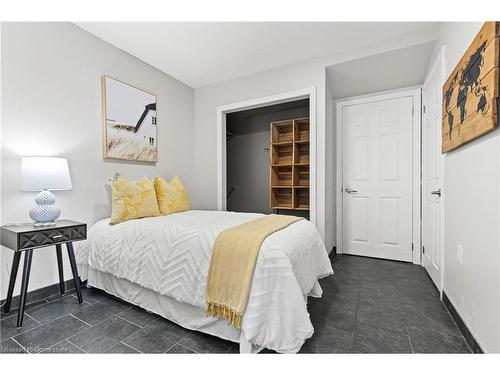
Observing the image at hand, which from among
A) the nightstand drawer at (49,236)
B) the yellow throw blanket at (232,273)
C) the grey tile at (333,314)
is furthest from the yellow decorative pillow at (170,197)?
the grey tile at (333,314)

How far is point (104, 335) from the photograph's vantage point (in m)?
1.55

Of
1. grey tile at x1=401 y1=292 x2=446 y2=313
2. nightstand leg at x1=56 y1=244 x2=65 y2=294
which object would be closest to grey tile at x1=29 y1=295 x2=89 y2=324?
nightstand leg at x1=56 y1=244 x2=65 y2=294

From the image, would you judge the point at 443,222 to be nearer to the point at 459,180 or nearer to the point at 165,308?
the point at 459,180

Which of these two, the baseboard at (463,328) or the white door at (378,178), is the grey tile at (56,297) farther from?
the white door at (378,178)

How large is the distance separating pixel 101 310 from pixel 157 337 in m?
0.66

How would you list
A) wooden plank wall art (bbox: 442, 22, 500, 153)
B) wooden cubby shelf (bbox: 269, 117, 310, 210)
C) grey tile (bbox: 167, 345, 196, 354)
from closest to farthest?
wooden plank wall art (bbox: 442, 22, 500, 153) < grey tile (bbox: 167, 345, 196, 354) < wooden cubby shelf (bbox: 269, 117, 310, 210)

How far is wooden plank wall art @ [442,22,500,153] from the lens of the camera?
1158 millimetres

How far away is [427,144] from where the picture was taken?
8.95 ft

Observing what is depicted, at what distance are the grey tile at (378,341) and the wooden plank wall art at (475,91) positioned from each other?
51.3 inches

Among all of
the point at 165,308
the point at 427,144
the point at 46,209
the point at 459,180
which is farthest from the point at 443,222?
the point at 46,209

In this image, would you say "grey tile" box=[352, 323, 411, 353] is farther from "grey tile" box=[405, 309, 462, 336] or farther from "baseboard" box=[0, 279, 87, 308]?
"baseboard" box=[0, 279, 87, 308]

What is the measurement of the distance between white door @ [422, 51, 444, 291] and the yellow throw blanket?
1.77m

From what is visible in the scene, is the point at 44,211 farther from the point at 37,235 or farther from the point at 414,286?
the point at 414,286
